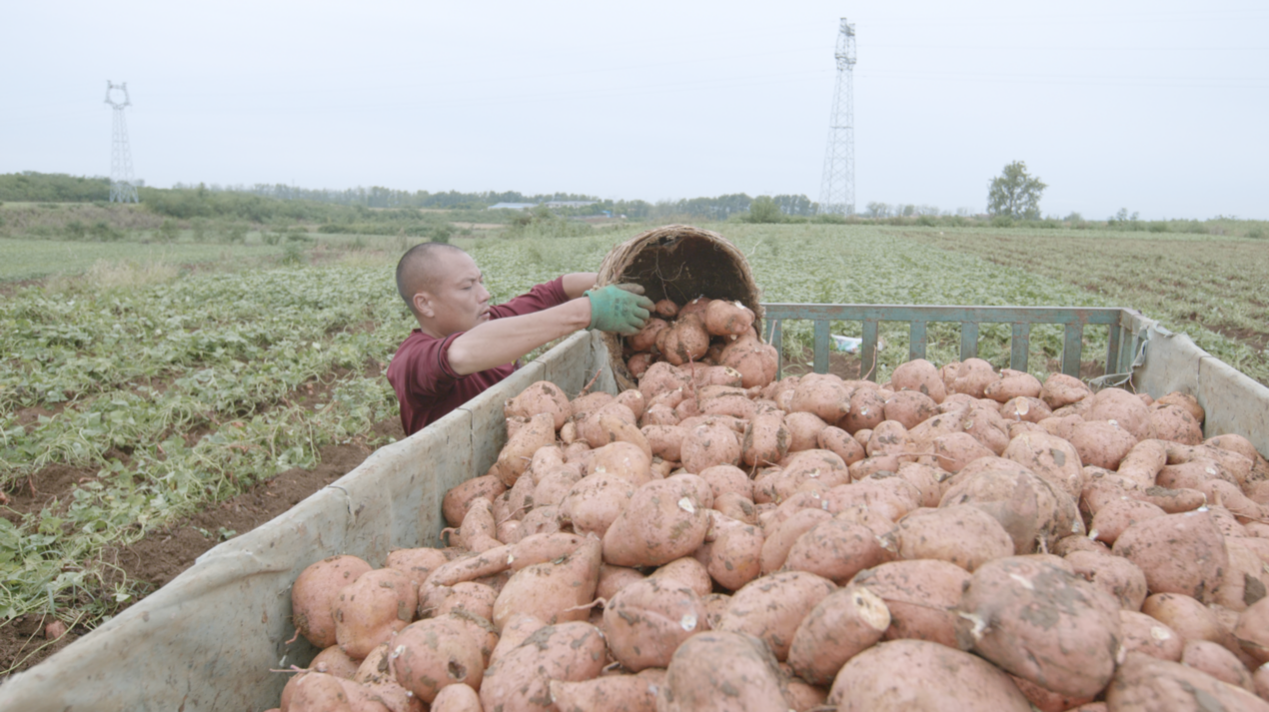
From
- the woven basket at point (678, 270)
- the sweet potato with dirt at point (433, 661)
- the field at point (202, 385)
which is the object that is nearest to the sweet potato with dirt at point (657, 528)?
the sweet potato with dirt at point (433, 661)

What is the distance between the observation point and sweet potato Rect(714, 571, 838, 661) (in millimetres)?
1453

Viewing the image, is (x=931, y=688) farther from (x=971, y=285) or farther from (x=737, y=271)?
(x=971, y=285)

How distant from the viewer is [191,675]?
62.2 inches

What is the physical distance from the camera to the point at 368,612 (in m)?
1.85

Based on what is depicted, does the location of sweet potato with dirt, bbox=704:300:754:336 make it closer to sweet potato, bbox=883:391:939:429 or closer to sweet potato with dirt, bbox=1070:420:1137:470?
sweet potato, bbox=883:391:939:429

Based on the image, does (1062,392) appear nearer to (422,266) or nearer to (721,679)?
(721,679)

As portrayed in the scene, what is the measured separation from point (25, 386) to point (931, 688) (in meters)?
7.47

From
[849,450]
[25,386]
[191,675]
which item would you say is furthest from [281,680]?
[25,386]

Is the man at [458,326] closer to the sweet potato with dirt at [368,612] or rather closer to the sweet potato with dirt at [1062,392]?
the sweet potato with dirt at [368,612]

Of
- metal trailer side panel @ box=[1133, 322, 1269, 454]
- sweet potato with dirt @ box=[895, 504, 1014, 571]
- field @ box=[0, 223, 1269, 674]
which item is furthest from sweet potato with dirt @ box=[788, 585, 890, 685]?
field @ box=[0, 223, 1269, 674]

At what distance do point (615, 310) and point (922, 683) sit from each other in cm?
255

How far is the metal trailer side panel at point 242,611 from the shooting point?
4.43 ft

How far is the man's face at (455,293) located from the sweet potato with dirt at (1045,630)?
110 inches

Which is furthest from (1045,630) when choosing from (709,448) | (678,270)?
(678,270)
